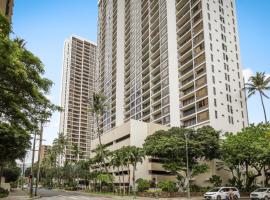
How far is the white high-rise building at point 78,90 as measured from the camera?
540 feet

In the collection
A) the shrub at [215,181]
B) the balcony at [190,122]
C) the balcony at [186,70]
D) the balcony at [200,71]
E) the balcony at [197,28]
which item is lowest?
the shrub at [215,181]

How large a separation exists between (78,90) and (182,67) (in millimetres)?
107019

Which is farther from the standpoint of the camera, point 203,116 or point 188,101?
point 188,101

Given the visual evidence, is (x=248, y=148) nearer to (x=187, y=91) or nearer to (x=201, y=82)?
(x=201, y=82)

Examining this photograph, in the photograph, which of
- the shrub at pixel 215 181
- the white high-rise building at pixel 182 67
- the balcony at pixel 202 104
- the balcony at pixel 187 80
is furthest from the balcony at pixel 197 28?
the shrub at pixel 215 181

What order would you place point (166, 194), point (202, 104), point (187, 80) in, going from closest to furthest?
1. point (166, 194)
2. point (202, 104)
3. point (187, 80)

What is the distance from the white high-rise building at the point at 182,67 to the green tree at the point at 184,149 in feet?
37.1

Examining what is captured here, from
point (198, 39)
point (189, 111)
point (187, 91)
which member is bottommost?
point (189, 111)

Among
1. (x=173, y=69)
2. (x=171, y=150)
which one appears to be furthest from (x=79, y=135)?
(x=171, y=150)

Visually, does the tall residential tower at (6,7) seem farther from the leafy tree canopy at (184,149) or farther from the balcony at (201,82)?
the balcony at (201,82)

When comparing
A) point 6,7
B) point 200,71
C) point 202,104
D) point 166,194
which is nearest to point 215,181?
point 166,194

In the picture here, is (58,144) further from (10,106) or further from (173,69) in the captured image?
(10,106)

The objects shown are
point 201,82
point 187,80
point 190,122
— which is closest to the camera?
point 201,82

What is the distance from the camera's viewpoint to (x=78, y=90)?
174250mm
